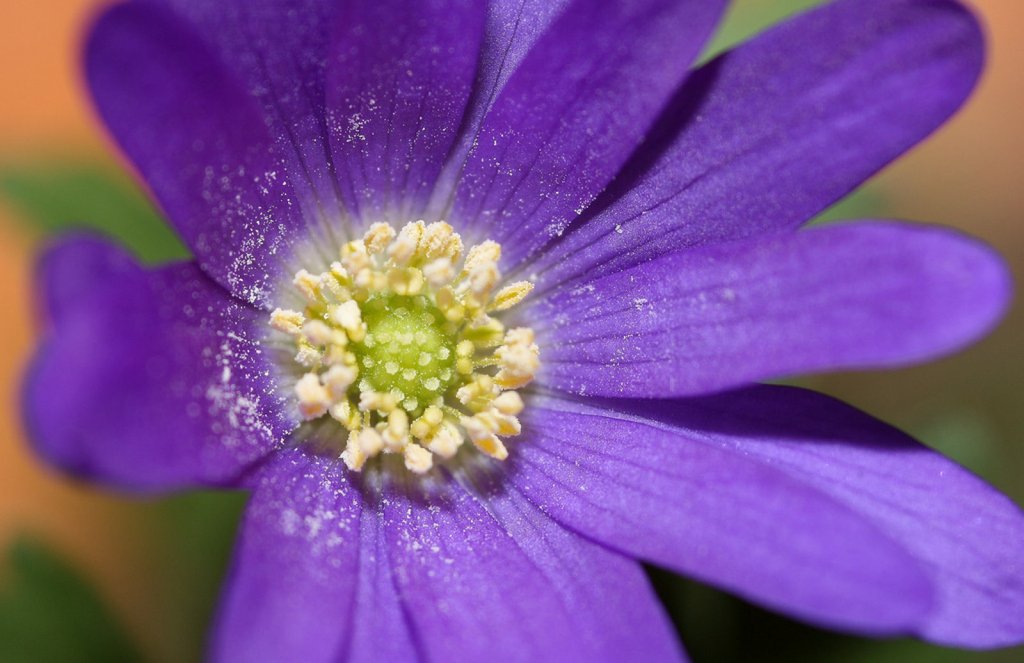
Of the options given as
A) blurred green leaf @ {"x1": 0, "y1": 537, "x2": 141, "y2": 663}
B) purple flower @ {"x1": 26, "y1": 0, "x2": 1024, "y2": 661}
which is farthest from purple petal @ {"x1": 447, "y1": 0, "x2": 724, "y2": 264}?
blurred green leaf @ {"x1": 0, "y1": 537, "x2": 141, "y2": 663}

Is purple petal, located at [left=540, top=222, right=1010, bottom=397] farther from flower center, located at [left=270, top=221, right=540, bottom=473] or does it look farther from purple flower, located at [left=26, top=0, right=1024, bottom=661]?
flower center, located at [left=270, top=221, right=540, bottom=473]

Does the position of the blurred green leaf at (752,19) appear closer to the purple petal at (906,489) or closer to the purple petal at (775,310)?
the purple petal at (775,310)

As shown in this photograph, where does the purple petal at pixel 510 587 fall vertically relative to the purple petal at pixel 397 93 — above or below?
below

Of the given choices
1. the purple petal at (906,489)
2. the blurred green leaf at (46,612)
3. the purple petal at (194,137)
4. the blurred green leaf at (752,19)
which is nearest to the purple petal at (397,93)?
the purple petal at (194,137)

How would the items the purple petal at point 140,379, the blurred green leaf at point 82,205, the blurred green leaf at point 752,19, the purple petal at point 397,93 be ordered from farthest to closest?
the blurred green leaf at point 752,19 < the blurred green leaf at point 82,205 < the purple petal at point 397,93 < the purple petal at point 140,379

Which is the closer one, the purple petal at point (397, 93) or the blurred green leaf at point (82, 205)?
the purple petal at point (397, 93)

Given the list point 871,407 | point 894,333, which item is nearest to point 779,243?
point 894,333
